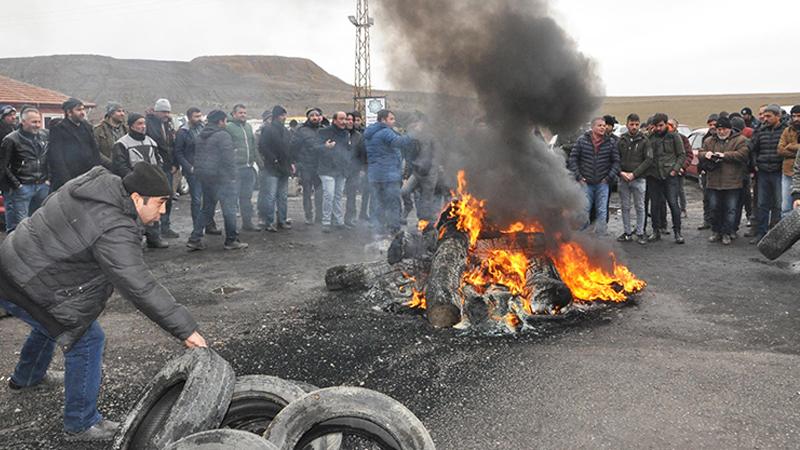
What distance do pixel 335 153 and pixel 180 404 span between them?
28.4ft

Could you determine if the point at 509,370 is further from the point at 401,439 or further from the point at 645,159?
the point at 645,159

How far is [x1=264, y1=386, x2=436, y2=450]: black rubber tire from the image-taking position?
2.81 meters

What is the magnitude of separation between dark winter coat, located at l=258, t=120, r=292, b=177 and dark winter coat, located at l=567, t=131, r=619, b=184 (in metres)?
5.70

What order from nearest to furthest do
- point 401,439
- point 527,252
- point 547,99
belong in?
point 401,439, point 527,252, point 547,99

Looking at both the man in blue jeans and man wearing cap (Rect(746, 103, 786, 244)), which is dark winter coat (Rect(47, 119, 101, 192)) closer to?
the man in blue jeans

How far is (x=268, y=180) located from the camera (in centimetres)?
1109

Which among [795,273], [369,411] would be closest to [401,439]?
[369,411]

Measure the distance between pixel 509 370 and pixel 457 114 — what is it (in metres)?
5.22

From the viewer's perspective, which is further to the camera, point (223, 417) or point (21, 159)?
point (21, 159)

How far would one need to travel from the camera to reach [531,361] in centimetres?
480

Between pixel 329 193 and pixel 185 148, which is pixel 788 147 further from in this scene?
pixel 185 148

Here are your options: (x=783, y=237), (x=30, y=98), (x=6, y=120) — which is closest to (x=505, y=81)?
(x=783, y=237)

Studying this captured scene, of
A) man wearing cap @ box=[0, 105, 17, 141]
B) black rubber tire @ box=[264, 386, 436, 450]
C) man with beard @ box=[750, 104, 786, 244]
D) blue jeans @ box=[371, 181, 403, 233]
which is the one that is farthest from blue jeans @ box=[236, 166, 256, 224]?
man with beard @ box=[750, 104, 786, 244]

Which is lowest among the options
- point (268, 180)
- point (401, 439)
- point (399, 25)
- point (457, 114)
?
point (401, 439)
